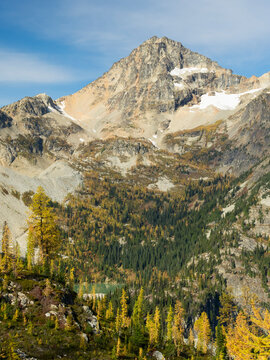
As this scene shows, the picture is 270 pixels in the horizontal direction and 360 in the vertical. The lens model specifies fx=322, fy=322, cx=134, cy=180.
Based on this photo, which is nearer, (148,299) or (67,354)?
(67,354)

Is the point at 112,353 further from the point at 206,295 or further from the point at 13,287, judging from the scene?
the point at 206,295

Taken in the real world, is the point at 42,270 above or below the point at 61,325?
above

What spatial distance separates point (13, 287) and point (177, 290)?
158829 millimetres

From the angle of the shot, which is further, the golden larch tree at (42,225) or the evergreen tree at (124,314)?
the evergreen tree at (124,314)

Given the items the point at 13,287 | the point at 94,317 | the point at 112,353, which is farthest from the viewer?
the point at 94,317

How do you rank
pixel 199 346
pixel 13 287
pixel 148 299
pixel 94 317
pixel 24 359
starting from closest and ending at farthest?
pixel 24 359 → pixel 13 287 → pixel 94 317 → pixel 199 346 → pixel 148 299

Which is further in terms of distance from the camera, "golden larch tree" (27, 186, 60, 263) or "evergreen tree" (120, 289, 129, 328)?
"evergreen tree" (120, 289, 129, 328)

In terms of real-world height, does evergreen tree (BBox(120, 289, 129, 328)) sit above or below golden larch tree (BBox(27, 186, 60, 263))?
below

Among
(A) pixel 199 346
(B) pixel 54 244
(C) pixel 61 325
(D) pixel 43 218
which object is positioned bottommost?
(A) pixel 199 346

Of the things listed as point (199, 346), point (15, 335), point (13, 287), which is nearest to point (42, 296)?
point (13, 287)

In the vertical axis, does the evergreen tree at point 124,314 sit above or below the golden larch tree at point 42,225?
below

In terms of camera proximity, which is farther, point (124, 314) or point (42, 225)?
point (124, 314)

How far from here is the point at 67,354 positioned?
1738 inches

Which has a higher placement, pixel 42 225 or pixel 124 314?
pixel 42 225
